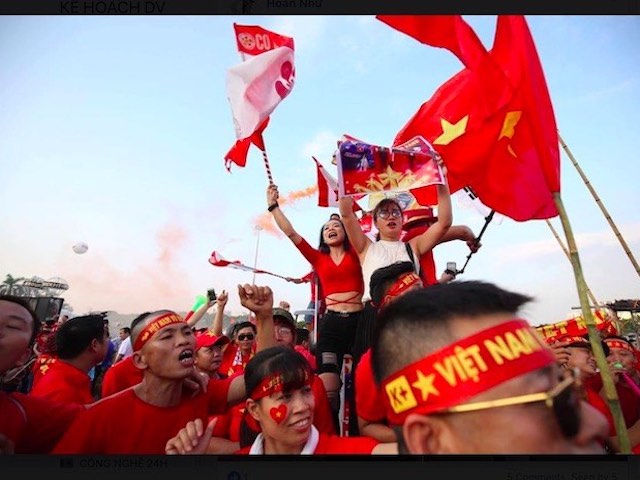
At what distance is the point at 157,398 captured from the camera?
7.70 feet

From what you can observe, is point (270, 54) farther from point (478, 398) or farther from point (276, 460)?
point (478, 398)

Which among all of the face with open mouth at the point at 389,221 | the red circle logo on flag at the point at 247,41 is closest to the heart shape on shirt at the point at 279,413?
the face with open mouth at the point at 389,221

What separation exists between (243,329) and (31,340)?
208cm

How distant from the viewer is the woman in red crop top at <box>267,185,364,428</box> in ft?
10.7

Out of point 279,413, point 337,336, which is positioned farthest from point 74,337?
point 279,413

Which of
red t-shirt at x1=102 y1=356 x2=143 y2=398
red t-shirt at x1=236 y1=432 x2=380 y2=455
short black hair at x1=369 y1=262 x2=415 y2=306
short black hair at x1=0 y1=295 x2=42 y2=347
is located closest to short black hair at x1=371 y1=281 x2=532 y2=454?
red t-shirt at x1=236 y1=432 x2=380 y2=455

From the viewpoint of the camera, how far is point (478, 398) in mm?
955

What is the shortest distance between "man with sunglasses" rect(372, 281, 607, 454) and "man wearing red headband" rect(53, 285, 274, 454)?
1481mm

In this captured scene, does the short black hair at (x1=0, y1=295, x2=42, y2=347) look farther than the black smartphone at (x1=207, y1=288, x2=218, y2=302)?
No

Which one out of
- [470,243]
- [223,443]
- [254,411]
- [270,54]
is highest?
[270,54]

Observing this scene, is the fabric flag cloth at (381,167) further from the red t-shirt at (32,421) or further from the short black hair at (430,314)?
the red t-shirt at (32,421)

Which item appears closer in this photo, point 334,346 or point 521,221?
point 521,221

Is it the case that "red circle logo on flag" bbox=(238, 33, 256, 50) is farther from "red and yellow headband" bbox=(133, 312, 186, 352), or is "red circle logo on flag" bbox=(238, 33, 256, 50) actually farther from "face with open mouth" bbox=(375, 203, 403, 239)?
"red and yellow headband" bbox=(133, 312, 186, 352)
